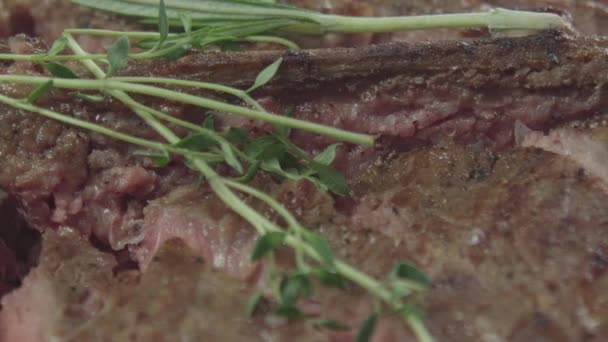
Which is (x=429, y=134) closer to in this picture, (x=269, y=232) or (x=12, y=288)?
(x=269, y=232)

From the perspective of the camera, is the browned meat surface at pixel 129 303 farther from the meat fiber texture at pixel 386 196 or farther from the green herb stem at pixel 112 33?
the green herb stem at pixel 112 33

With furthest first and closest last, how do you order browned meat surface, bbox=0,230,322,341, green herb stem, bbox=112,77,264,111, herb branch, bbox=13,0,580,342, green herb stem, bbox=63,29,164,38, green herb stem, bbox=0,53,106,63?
green herb stem, bbox=63,29,164,38 < green herb stem, bbox=0,53,106,63 < green herb stem, bbox=112,77,264,111 < browned meat surface, bbox=0,230,322,341 < herb branch, bbox=13,0,580,342

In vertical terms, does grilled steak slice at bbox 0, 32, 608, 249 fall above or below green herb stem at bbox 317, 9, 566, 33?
below

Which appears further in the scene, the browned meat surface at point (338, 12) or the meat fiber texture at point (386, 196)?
the browned meat surface at point (338, 12)

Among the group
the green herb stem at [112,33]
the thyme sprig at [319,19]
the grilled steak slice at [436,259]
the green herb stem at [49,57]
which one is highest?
the thyme sprig at [319,19]

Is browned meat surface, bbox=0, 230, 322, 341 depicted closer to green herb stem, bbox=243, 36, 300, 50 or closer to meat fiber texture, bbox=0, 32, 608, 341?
meat fiber texture, bbox=0, 32, 608, 341

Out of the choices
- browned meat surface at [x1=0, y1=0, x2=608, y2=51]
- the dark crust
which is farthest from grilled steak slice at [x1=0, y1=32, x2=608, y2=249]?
browned meat surface at [x1=0, y1=0, x2=608, y2=51]

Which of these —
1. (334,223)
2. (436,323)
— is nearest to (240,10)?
(334,223)

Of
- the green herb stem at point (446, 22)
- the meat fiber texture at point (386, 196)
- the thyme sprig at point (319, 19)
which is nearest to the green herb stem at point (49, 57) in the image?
the meat fiber texture at point (386, 196)
